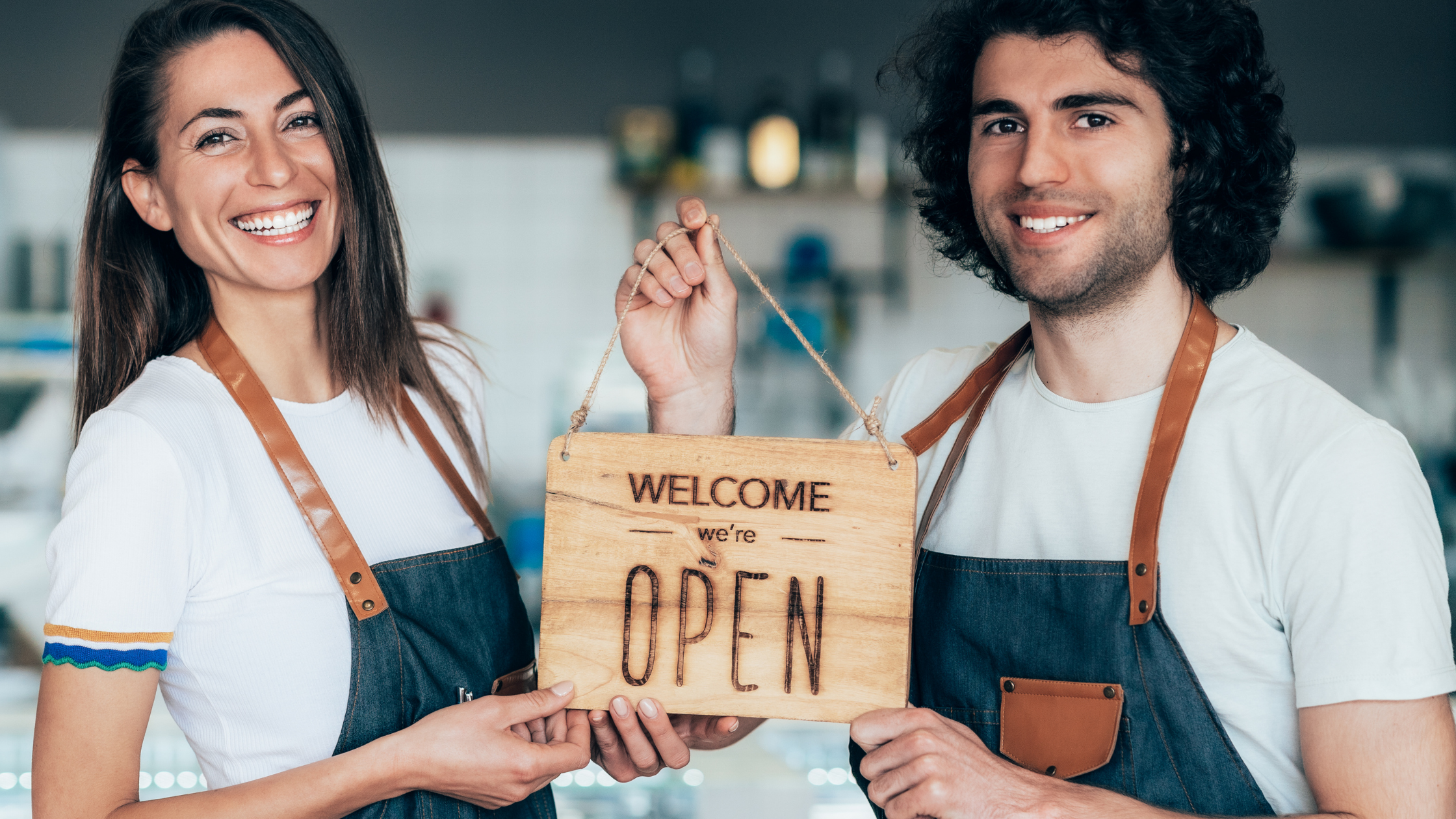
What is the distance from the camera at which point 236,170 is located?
1309mm

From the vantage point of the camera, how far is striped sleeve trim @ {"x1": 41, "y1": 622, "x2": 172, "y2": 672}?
1.08 m

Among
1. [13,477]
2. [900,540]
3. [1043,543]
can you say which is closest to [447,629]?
[900,540]

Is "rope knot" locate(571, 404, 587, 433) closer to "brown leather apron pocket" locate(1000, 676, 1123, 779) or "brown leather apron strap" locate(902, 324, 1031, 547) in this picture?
"brown leather apron strap" locate(902, 324, 1031, 547)

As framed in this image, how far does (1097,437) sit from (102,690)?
1.09 meters

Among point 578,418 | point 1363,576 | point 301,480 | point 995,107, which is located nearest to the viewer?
point 1363,576

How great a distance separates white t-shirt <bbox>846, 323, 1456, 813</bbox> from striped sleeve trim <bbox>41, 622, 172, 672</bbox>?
0.92 metres

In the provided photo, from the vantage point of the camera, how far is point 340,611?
1.24 m

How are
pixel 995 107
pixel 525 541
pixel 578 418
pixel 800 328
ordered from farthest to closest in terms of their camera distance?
pixel 800 328
pixel 525 541
pixel 995 107
pixel 578 418

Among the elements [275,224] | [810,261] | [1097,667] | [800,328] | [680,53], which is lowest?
[1097,667]

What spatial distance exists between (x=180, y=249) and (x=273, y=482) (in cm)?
39

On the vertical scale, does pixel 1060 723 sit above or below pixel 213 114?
below

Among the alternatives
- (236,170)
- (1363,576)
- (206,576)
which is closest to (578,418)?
(206,576)

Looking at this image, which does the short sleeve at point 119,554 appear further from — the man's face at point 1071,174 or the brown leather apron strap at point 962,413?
the man's face at point 1071,174

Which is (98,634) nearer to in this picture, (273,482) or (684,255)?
(273,482)
